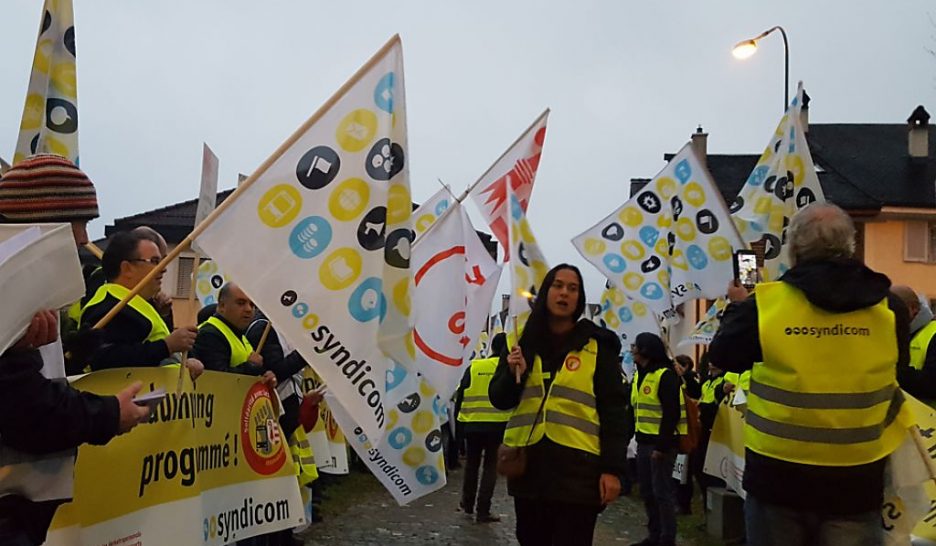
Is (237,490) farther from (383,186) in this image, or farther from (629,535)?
(629,535)

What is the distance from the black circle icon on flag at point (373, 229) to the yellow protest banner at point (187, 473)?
→ 1.13 m

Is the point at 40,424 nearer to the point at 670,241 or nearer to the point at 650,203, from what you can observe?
the point at 670,241

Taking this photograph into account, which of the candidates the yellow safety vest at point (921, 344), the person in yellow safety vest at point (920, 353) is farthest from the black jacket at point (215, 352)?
the yellow safety vest at point (921, 344)

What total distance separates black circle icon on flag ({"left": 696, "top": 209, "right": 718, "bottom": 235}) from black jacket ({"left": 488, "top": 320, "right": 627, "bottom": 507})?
429cm

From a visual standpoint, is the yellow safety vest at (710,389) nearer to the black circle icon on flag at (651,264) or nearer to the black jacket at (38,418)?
the black circle icon on flag at (651,264)

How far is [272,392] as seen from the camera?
20.1 feet

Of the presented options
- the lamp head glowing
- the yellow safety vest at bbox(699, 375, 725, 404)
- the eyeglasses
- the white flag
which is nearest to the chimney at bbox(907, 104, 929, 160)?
the lamp head glowing

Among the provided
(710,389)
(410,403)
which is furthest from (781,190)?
(710,389)

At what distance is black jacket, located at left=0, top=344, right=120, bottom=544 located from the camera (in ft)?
9.38

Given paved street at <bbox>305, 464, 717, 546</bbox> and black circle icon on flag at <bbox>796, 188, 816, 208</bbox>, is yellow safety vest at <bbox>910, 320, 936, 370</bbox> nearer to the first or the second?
black circle icon on flag at <bbox>796, 188, 816, 208</bbox>

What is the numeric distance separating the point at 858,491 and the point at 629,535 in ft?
21.5

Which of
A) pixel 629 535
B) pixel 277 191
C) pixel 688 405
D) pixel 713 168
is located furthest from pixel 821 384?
pixel 713 168

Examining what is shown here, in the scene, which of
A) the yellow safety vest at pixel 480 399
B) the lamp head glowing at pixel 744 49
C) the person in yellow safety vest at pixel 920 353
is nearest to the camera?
the person in yellow safety vest at pixel 920 353

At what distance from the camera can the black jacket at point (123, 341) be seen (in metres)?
4.49
